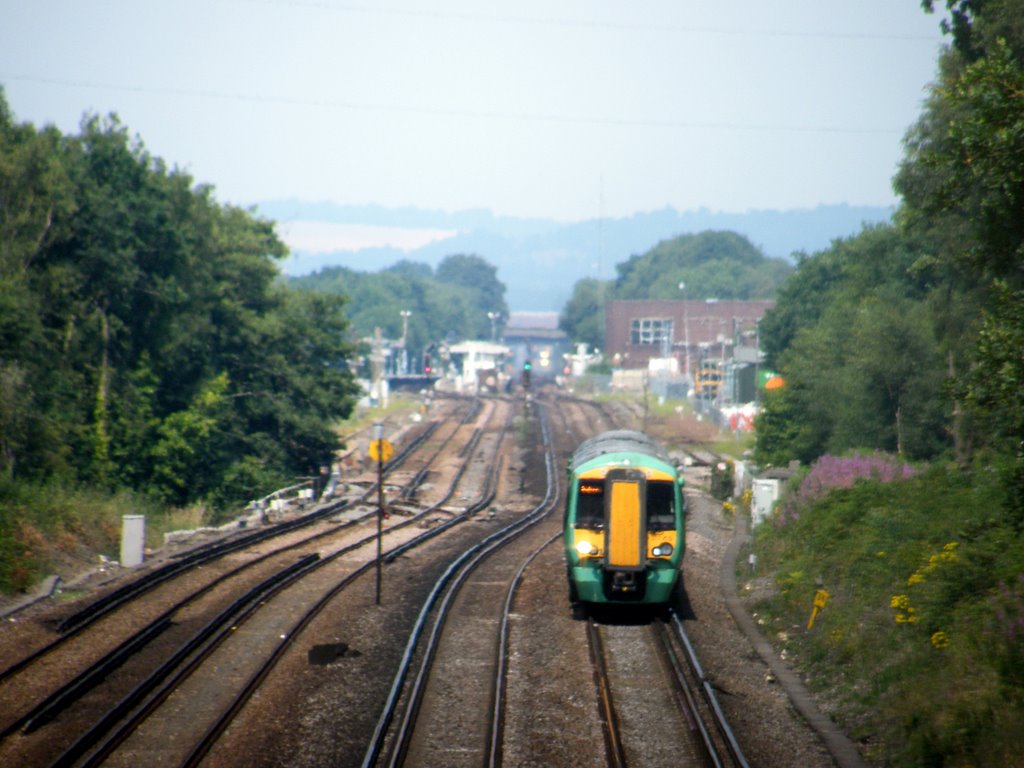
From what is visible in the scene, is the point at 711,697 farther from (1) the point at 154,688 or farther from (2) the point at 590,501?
(1) the point at 154,688

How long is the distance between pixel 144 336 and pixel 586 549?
2792cm

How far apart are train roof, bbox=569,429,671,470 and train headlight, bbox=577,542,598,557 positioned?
1.81 m

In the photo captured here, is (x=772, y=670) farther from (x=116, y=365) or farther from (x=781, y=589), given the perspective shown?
(x=116, y=365)

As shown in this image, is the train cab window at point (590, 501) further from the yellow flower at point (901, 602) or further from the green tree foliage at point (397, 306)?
the green tree foliage at point (397, 306)

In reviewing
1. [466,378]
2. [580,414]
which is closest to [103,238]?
[580,414]

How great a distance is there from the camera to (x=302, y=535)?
1155 inches

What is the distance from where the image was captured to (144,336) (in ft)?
133

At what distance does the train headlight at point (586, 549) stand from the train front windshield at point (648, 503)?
12.3 inches

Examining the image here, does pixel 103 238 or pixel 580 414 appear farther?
pixel 580 414

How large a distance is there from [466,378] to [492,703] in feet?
334

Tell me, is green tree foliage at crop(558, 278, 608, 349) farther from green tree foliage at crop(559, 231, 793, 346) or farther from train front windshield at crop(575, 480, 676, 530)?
train front windshield at crop(575, 480, 676, 530)

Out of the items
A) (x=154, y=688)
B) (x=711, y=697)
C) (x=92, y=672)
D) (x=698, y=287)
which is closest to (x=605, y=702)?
(x=711, y=697)

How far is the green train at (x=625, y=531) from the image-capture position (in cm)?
1766

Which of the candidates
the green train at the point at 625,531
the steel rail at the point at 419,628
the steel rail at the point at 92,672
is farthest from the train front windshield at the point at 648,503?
the steel rail at the point at 92,672
